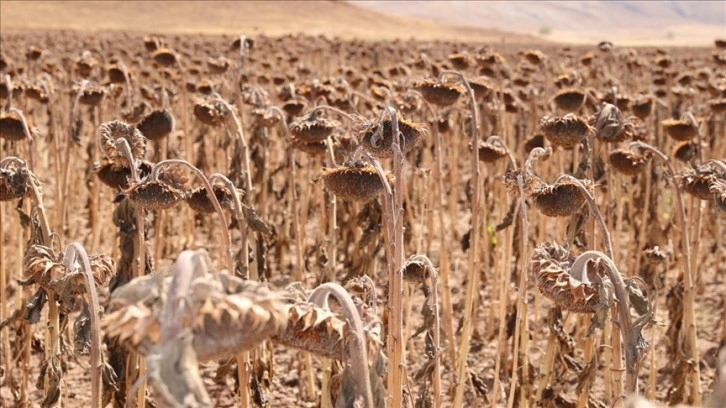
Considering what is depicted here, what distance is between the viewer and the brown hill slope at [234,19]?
49.8 m

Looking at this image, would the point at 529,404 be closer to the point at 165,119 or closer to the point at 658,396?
the point at 658,396

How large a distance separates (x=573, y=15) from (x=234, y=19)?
11420 centimetres

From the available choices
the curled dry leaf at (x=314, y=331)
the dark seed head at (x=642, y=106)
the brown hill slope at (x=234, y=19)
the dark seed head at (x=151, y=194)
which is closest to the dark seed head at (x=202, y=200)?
the dark seed head at (x=151, y=194)

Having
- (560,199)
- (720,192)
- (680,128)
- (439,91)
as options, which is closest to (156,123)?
(439,91)

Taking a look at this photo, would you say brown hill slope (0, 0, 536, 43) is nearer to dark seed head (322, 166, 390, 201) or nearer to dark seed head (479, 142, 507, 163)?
dark seed head (479, 142, 507, 163)

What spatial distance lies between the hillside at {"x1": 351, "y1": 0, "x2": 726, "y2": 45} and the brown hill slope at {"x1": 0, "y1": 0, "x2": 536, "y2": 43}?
2754 inches

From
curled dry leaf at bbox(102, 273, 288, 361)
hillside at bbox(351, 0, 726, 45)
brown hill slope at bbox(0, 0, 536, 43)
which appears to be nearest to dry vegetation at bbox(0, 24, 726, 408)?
curled dry leaf at bbox(102, 273, 288, 361)

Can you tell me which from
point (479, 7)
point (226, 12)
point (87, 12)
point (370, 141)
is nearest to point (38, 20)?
point (87, 12)

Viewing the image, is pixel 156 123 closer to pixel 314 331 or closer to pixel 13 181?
pixel 13 181

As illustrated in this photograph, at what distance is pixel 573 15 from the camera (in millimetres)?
161500

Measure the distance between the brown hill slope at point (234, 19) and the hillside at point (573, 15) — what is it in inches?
2754

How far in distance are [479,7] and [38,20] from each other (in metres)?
115

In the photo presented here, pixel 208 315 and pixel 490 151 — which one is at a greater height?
pixel 208 315

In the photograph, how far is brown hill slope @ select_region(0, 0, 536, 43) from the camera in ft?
163
